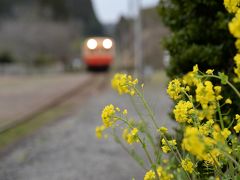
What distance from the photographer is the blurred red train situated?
32469 millimetres

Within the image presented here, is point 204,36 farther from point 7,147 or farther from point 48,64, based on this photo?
point 48,64

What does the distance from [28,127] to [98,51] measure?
2153 centimetres

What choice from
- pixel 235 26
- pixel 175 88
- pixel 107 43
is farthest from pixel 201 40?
pixel 107 43

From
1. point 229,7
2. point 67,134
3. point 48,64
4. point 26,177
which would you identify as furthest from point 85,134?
point 48,64

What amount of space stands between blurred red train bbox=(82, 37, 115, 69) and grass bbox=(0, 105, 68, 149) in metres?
17.0

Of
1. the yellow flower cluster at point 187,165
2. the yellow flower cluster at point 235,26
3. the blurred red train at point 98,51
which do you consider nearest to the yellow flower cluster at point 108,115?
the yellow flower cluster at point 187,165

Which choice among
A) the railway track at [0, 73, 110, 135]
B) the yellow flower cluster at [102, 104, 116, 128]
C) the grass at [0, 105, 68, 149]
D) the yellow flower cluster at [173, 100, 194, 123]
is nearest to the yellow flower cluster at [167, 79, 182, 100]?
the yellow flower cluster at [173, 100, 194, 123]

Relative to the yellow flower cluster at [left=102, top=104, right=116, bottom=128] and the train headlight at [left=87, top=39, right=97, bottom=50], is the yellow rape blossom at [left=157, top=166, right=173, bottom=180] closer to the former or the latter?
the yellow flower cluster at [left=102, top=104, right=116, bottom=128]

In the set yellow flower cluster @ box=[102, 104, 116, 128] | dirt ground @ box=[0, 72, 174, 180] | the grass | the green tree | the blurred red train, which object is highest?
the blurred red train

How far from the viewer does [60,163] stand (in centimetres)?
774

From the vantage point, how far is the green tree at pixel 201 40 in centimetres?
491

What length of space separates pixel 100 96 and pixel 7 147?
10.5 metres

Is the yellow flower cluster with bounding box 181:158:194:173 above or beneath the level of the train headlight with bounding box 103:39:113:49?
beneath

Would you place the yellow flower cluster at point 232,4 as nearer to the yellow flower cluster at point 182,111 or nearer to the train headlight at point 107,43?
the yellow flower cluster at point 182,111
